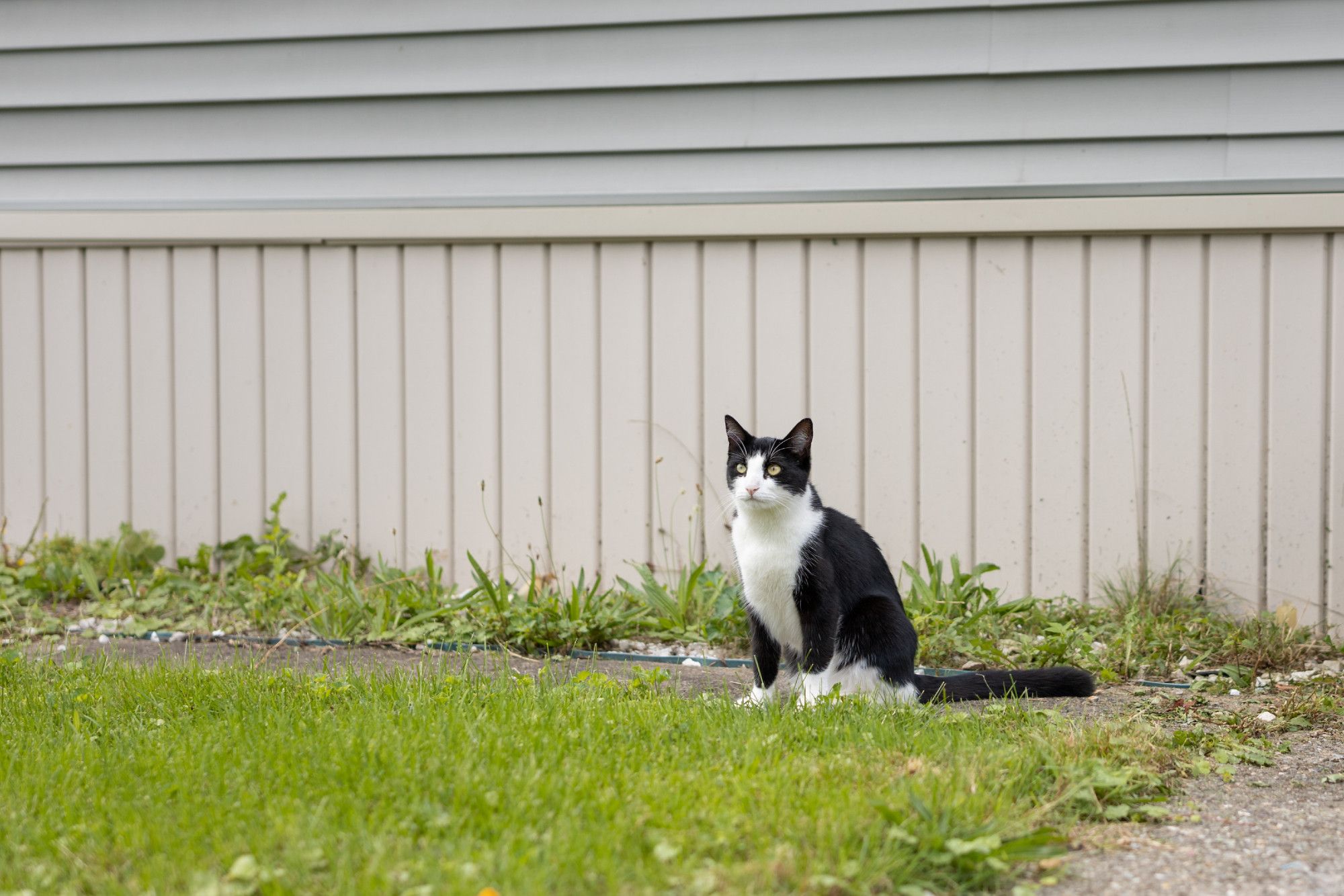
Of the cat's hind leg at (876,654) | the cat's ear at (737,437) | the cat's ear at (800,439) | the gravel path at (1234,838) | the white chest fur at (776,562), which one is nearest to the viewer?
the gravel path at (1234,838)

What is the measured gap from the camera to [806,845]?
218 cm

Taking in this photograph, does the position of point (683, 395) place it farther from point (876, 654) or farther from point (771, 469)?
point (876, 654)

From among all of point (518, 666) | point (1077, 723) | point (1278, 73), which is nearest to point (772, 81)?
point (1278, 73)

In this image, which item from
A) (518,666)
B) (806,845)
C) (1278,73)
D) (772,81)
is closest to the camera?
(806,845)

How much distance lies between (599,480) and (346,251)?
5.35 feet

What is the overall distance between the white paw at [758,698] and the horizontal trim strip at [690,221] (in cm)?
222

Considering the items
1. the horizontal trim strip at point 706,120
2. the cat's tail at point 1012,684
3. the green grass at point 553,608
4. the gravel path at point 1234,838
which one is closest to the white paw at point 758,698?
the gravel path at point 1234,838

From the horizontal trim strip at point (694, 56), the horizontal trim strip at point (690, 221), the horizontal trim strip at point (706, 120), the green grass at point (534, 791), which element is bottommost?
the green grass at point (534, 791)

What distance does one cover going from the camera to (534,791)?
7.84 ft

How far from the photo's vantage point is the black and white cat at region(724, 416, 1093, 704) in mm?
3363

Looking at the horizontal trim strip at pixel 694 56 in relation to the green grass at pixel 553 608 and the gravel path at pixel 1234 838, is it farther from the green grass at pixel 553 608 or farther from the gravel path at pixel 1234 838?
the gravel path at pixel 1234 838

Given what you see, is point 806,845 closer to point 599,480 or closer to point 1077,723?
point 1077,723

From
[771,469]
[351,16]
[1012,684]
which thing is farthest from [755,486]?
[351,16]

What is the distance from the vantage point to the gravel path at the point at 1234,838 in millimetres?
2232
